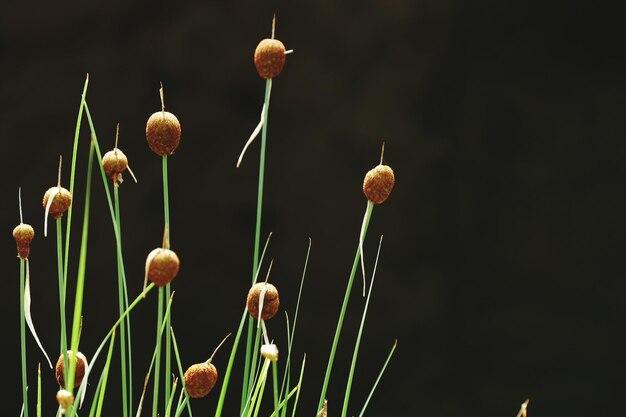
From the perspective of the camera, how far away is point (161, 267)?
44 cm

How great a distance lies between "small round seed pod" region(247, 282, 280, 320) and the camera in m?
0.53

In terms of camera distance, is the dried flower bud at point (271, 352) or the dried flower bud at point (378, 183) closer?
the dried flower bud at point (271, 352)

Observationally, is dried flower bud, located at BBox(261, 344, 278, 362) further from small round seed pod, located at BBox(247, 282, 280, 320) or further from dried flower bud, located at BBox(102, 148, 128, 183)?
dried flower bud, located at BBox(102, 148, 128, 183)

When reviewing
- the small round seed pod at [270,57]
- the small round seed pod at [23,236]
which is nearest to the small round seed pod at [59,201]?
the small round seed pod at [23,236]

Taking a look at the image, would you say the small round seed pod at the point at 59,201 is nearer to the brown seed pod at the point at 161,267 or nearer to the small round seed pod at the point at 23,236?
the small round seed pod at the point at 23,236

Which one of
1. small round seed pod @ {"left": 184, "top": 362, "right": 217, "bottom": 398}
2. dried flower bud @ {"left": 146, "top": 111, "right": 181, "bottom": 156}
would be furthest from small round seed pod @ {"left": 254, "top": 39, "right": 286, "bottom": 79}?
small round seed pod @ {"left": 184, "top": 362, "right": 217, "bottom": 398}

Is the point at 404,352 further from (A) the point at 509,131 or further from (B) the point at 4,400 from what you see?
(B) the point at 4,400

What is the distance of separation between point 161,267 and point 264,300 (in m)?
0.12

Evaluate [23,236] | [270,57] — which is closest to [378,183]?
[270,57]

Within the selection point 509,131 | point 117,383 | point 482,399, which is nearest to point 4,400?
point 117,383

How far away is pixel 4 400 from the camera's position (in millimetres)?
1668

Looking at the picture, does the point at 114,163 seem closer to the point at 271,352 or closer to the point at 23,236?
the point at 23,236

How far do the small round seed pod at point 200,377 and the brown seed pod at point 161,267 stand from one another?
0.14m

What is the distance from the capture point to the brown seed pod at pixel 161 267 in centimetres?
44
